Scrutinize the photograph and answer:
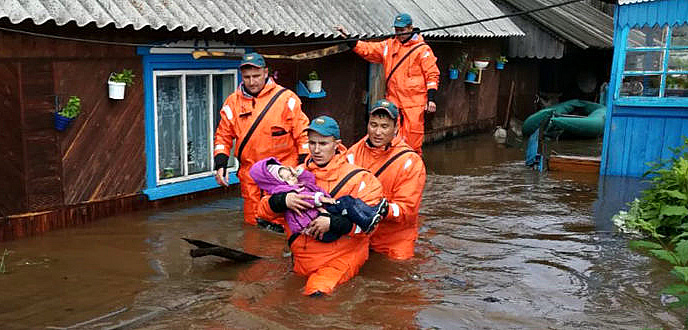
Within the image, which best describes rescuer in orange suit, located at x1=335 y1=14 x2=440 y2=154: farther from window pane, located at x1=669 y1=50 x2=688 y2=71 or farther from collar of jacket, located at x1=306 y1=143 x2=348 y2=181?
collar of jacket, located at x1=306 y1=143 x2=348 y2=181

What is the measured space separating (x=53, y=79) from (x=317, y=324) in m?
4.27

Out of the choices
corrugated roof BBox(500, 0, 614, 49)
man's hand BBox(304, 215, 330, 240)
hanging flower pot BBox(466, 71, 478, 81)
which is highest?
corrugated roof BBox(500, 0, 614, 49)

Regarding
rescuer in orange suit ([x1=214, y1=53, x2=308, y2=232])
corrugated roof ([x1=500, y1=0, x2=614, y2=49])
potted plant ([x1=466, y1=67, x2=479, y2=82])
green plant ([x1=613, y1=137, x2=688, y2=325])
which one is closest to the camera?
rescuer in orange suit ([x1=214, y1=53, x2=308, y2=232])

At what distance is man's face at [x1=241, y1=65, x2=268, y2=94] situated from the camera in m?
6.58

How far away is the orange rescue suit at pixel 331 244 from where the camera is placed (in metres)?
5.09

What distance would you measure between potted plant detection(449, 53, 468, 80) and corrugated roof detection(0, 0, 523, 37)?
0.76m

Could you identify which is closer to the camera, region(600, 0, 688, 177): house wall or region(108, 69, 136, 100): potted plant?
region(108, 69, 136, 100): potted plant

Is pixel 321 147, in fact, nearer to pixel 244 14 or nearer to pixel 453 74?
pixel 244 14

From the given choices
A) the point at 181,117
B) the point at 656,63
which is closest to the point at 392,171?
the point at 181,117

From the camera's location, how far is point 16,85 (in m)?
6.76

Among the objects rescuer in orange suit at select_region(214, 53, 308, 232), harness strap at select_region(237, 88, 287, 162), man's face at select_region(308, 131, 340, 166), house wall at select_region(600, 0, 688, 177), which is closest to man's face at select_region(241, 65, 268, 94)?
rescuer in orange suit at select_region(214, 53, 308, 232)

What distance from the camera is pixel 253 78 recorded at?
21.7 feet

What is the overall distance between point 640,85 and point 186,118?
693 centimetres

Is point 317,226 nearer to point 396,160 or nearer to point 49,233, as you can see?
point 396,160
